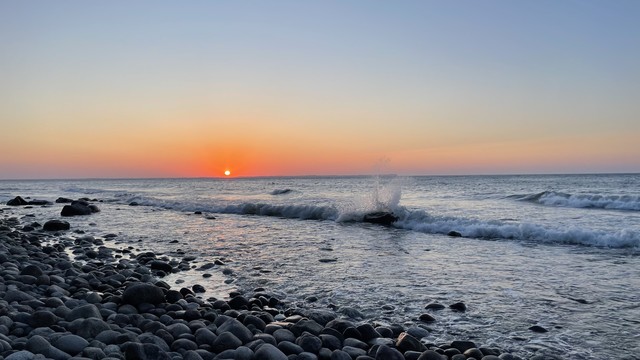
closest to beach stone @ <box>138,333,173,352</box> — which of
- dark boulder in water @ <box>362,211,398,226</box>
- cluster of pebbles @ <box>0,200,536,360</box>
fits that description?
cluster of pebbles @ <box>0,200,536,360</box>

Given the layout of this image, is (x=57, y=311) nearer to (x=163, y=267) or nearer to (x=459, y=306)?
(x=163, y=267)

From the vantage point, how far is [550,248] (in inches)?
457

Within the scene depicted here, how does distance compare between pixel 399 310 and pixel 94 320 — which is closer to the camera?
pixel 94 320

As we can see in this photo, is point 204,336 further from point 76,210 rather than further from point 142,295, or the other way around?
point 76,210

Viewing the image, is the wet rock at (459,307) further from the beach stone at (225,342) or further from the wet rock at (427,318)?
the beach stone at (225,342)

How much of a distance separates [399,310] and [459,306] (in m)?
0.87

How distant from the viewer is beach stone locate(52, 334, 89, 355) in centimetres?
399

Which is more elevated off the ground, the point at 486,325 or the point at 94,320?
the point at 94,320

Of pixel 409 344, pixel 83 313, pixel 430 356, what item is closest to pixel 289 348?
pixel 409 344

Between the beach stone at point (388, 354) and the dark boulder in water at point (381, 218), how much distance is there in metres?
14.2

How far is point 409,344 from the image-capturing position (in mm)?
4691

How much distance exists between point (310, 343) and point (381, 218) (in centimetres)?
1466

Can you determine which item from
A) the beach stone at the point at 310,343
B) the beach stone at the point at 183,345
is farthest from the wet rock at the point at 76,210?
the beach stone at the point at 310,343

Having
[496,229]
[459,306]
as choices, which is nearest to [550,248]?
[496,229]
